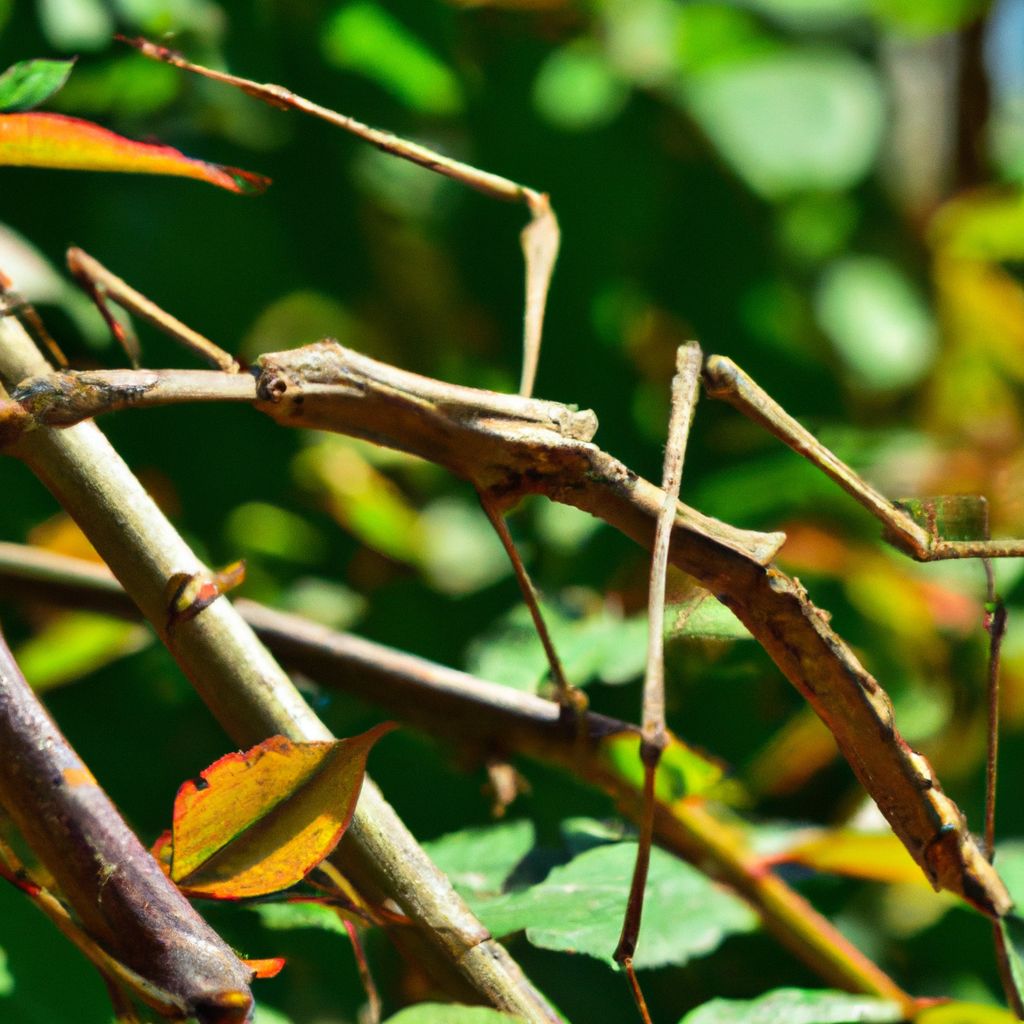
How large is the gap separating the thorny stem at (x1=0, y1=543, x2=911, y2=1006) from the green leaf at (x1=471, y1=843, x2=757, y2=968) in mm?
24

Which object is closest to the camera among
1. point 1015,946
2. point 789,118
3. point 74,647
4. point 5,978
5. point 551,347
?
point 5,978

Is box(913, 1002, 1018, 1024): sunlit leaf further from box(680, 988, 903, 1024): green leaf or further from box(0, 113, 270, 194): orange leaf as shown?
box(0, 113, 270, 194): orange leaf

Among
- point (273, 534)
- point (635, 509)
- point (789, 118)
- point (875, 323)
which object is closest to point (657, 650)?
point (635, 509)

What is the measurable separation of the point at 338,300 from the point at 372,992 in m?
0.88

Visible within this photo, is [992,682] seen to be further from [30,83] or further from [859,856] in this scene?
[30,83]

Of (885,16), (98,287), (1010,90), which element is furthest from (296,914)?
(1010,90)

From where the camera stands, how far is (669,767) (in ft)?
2.66

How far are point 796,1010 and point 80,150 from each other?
65cm

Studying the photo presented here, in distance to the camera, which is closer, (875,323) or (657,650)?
(657,650)

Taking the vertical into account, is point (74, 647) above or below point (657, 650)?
below

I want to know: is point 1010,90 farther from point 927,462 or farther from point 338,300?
point 338,300

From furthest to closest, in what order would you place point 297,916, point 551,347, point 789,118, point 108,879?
point 789,118 < point 551,347 < point 297,916 < point 108,879

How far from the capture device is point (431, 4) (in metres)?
1.17

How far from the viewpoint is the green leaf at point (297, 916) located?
2.09ft
